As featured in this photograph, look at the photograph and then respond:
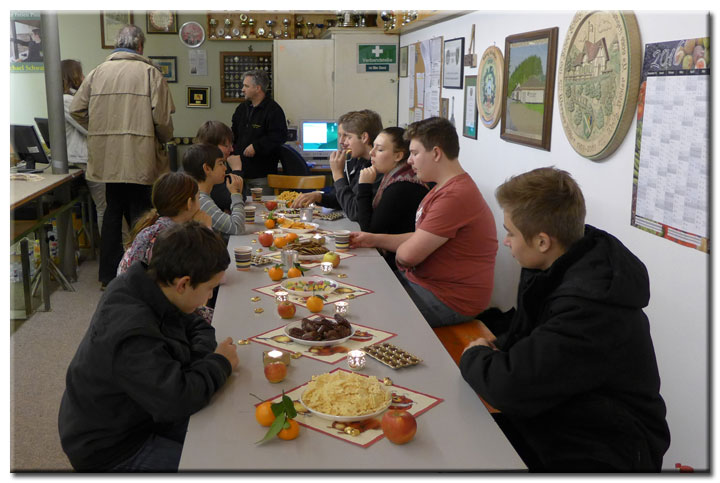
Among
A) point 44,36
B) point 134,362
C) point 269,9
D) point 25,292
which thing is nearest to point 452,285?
point 134,362

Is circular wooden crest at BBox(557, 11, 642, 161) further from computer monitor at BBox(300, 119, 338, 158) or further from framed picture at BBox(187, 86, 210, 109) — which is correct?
framed picture at BBox(187, 86, 210, 109)

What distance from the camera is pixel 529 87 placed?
3.46 m

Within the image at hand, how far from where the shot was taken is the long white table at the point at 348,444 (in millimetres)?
1274

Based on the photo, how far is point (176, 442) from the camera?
1.71 meters

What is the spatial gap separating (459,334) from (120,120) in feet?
10.3

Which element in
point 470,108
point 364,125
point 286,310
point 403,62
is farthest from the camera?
point 403,62

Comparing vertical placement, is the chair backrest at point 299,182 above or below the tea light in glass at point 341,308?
above

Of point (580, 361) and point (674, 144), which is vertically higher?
point (674, 144)

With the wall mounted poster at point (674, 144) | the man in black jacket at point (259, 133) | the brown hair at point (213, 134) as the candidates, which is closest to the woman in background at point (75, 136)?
the man in black jacket at point (259, 133)

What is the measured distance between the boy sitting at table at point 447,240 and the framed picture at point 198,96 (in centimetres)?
518

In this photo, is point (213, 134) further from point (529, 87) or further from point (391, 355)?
point (391, 355)

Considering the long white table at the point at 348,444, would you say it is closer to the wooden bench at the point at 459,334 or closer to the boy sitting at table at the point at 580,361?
the boy sitting at table at the point at 580,361

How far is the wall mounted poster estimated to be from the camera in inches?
77.0

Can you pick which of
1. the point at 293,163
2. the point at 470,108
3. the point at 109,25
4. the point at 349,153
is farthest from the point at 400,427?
the point at 109,25
